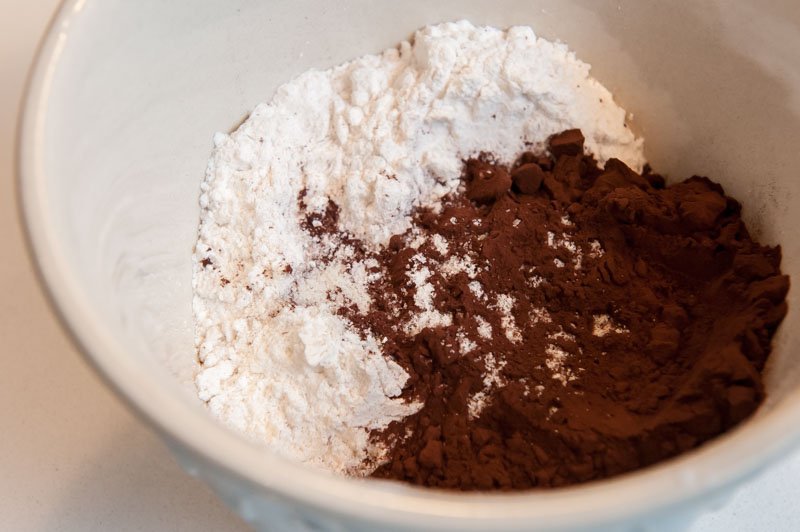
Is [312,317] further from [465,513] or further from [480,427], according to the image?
[465,513]

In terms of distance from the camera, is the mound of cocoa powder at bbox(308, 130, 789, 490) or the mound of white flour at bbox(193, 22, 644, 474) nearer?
the mound of cocoa powder at bbox(308, 130, 789, 490)

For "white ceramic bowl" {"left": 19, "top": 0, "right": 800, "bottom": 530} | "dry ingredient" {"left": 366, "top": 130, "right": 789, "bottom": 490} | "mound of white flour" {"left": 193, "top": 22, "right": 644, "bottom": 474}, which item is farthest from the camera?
"mound of white flour" {"left": 193, "top": 22, "right": 644, "bottom": 474}

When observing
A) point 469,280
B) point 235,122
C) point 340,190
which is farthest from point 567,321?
point 235,122

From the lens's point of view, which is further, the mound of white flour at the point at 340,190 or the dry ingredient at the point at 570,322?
the mound of white flour at the point at 340,190

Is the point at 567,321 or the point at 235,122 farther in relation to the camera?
the point at 235,122

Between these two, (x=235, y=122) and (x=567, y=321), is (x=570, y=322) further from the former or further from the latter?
(x=235, y=122)
